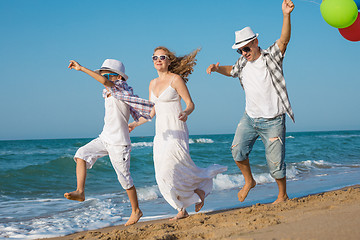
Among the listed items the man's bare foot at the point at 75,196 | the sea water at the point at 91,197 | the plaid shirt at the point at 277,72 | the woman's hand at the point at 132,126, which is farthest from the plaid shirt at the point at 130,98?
the sea water at the point at 91,197

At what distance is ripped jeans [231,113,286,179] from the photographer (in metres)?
4.45

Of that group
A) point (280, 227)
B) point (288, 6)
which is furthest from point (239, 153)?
point (280, 227)

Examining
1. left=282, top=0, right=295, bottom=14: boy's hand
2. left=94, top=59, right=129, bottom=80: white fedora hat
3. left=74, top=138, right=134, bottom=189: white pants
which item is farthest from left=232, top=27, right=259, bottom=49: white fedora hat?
left=74, top=138, right=134, bottom=189: white pants

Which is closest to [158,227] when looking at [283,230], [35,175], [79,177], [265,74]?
[79,177]

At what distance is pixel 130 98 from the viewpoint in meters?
4.36

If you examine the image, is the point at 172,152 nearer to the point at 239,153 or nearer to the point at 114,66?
the point at 239,153

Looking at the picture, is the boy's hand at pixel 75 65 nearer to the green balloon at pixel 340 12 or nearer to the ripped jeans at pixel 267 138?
the ripped jeans at pixel 267 138

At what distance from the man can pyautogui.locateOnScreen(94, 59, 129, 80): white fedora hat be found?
1346 mm

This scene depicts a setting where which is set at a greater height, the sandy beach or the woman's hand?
the woman's hand

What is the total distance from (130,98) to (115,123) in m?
0.34

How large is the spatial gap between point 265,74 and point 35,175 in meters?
9.32

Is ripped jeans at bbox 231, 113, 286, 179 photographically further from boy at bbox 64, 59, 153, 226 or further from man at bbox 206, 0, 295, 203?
boy at bbox 64, 59, 153, 226

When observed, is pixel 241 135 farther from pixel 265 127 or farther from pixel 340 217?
pixel 340 217

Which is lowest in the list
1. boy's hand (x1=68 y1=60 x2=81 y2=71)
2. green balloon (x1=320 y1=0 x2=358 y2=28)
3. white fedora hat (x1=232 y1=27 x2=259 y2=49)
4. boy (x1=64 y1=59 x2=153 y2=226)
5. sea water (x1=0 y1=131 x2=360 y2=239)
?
sea water (x1=0 y1=131 x2=360 y2=239)
